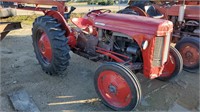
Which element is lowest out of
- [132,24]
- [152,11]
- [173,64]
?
[173,64]

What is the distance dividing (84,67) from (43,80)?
1.01 metres

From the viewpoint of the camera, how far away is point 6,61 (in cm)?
528

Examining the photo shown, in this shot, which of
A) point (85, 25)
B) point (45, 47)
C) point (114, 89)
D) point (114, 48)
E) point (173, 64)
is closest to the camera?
point (114, 89)

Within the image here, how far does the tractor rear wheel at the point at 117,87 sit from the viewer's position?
3.09m

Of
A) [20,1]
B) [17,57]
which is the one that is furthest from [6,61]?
[20,1]

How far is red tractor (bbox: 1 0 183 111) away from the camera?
3.26 metres

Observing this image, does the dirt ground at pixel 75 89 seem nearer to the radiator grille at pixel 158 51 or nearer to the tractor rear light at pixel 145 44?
the radiator grille at pixel 158 51

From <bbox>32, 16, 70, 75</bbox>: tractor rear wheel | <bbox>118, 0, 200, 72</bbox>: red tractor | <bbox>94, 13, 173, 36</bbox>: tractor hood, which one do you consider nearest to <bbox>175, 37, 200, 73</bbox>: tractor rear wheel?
<bbox>118, 0, 200, 72</bbox>: red tractor

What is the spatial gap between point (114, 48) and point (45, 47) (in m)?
1.36

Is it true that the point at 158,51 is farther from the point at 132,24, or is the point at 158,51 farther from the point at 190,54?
the point at 190,54

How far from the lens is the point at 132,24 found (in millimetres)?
3451

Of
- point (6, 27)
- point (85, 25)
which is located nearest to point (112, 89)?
point (85, 25)

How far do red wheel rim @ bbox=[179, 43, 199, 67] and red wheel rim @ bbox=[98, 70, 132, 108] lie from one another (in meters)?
2.35

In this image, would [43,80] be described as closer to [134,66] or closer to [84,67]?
[84,67]
